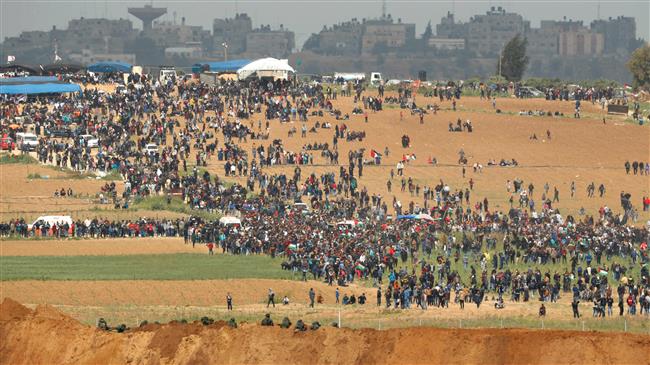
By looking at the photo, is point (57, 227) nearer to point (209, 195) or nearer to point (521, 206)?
point (209, 195)

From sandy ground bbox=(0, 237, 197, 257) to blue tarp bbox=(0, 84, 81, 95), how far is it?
33951mm

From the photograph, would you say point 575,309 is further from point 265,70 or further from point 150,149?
point 265,70

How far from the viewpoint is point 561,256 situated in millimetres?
58719

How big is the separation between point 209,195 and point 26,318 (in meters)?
35.4

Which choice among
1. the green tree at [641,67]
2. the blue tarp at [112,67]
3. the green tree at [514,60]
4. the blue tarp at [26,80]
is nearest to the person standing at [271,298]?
the blue tarp at [26,80]

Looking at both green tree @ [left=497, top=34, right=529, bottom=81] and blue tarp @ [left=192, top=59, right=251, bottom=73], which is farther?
green tree @ [left=497, top=34, right=529, bottom=81]

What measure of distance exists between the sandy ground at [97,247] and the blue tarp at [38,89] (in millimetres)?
33951

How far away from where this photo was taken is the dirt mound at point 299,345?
1221 inches

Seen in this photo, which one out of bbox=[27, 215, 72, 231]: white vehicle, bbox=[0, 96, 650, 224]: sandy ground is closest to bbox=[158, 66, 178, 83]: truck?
bbox=[0, 96, 650, 224]: sandy ground

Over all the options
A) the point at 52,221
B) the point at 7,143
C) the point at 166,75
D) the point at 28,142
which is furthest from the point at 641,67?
the point at 52,221

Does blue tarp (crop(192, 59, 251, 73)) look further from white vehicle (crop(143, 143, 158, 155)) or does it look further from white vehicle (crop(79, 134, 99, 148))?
white vehicle (crop(143, 143, 158, 155))

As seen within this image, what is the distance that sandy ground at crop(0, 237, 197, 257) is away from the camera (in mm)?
61844

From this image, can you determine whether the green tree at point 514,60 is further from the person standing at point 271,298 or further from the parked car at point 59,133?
the person standing at point 271,298

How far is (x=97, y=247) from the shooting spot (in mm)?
62750
